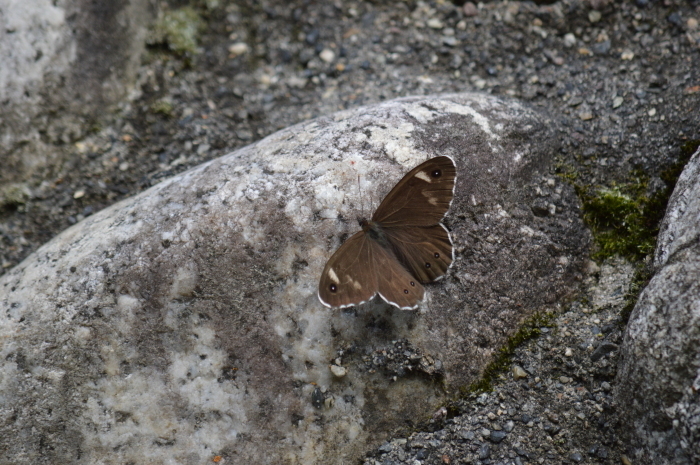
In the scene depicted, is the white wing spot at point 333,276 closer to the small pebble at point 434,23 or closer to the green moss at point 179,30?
the small pebble at point 434,23

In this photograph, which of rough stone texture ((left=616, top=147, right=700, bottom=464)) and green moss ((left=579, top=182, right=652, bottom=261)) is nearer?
rough stone texture ((left=616, top=147, right=700, bottom=464))

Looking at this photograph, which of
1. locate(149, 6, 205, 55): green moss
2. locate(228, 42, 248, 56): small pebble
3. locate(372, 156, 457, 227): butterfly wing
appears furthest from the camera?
locate(228, 42, 248, 56): small pebble

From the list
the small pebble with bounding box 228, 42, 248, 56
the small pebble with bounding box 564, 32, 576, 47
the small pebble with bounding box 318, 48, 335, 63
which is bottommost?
the small pebble with bounding box 228, 42, 248, 56

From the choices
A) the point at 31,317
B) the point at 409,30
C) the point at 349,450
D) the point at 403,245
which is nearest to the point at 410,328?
the point at 403,245

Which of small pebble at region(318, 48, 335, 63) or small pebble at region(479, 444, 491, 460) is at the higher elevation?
small pebble at region(318, 48, 335, 63)

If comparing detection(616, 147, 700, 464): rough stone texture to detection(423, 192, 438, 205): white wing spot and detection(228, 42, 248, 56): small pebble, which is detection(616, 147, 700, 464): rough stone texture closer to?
detection(423, 192, 438, 205): white wing spot

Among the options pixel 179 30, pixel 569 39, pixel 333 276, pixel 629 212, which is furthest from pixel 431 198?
pixel 179 30

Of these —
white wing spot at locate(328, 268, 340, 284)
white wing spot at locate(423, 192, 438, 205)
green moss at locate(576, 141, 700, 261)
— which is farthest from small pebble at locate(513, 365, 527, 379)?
white wing spot at locate(328, 268, 340, 284)
